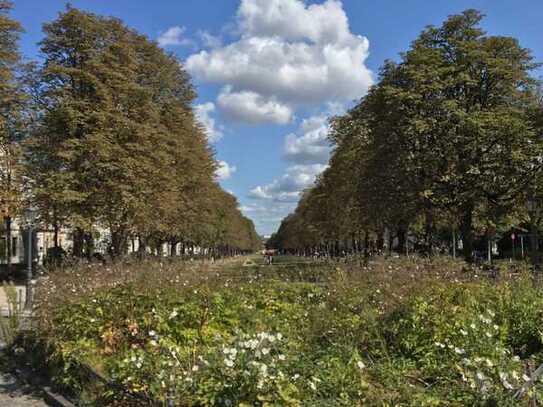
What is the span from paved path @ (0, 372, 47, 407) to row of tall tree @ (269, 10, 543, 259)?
20.4m

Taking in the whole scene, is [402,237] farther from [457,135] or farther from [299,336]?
[299,336]

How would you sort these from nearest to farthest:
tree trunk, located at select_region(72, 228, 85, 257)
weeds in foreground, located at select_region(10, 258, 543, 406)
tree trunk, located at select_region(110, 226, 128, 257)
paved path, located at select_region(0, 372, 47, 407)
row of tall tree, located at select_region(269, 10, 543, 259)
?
weeds in foreground, located at select_region(10, 258, 543, 406)
paved path, located at select_region(0, 372, 47, 407)
row of tall tree, located at select_region(269, 10, 543, 259)
tree trunk, located at select_region(72, 228, 85, 257)
tree trunk, located at select_region(110, 226, 128, 257)

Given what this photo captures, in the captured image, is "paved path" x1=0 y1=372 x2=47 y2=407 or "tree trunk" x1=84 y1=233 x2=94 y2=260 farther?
"tree trunk" x1=84 y1=233 x2=94 y2=260

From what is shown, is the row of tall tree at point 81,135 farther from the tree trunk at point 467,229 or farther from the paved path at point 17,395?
the paved path at point 17,395

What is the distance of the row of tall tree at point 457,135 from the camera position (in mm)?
27359

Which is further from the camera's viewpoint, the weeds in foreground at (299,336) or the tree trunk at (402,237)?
the tree trunk at (402,237)

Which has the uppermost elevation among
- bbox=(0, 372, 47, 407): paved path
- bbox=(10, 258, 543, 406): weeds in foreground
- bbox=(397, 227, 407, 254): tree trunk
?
bbox=(397, 227, 407, 254): tree trunk

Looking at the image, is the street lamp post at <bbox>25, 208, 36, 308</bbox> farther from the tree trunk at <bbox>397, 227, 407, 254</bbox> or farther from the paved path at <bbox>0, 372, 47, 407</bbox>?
the tree trunk at <bbox>397, 227, 407, 254</bbox>

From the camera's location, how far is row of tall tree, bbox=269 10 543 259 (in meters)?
27.4

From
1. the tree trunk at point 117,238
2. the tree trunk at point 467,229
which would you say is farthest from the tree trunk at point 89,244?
the tree trunk at point 467,229

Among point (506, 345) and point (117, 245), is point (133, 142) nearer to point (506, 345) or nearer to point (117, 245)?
point (117, 245)

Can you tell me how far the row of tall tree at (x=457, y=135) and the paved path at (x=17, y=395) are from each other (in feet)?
66.8

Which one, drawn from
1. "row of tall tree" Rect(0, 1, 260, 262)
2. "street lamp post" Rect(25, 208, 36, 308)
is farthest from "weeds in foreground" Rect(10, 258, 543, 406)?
"row of tall tree" Rect(0, 1, 260, 262)

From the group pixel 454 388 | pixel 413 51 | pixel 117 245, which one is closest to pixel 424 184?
pixel 413 51
